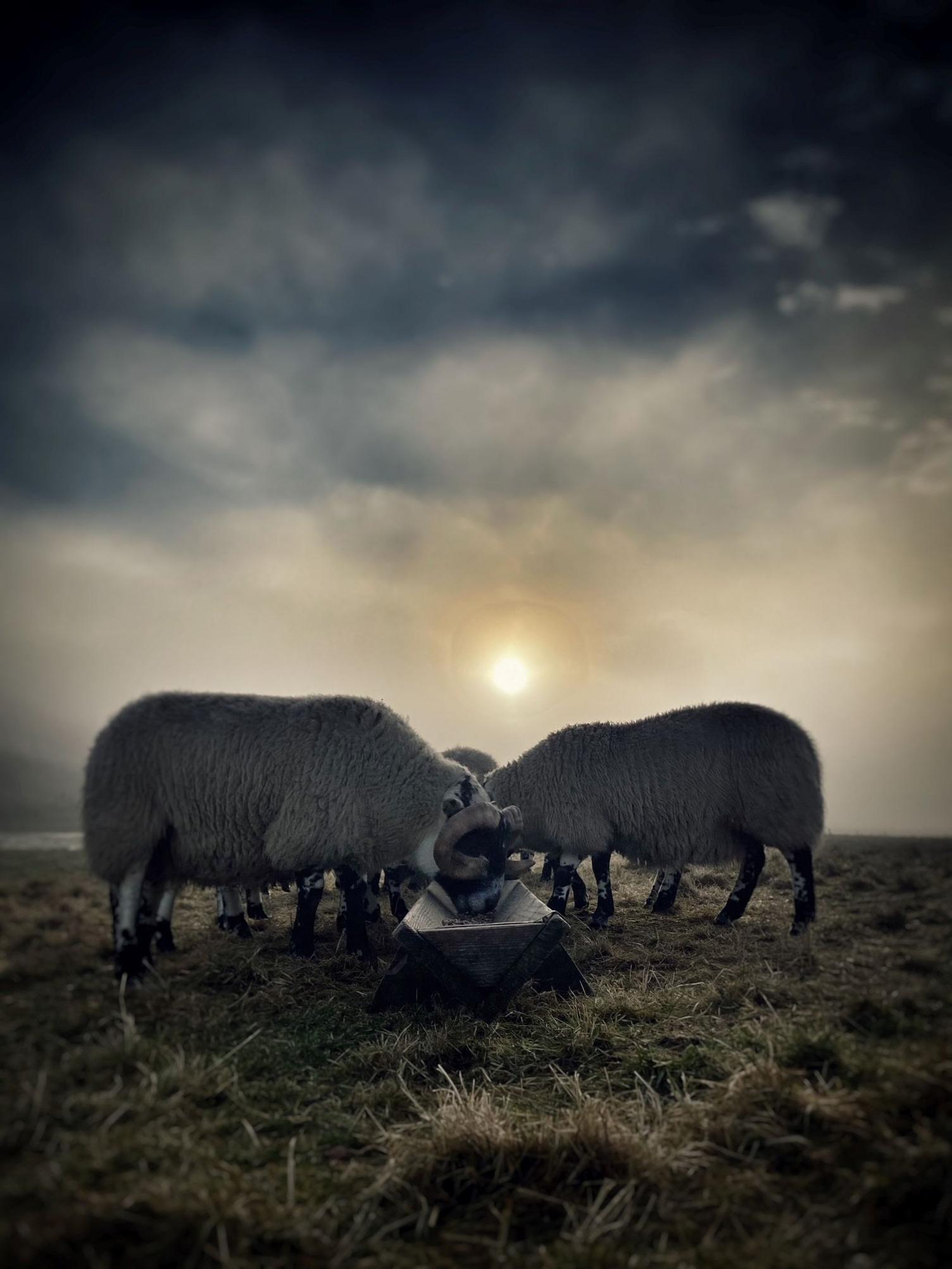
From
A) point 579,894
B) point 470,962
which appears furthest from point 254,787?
point 579,894

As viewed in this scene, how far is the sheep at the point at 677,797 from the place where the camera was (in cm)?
825

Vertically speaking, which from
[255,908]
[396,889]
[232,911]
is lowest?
[255,908]

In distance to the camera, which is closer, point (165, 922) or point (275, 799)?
point (165, 922)

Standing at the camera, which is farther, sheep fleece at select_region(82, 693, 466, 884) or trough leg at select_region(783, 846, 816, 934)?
trough leg at select_region(783, 846, 816, 934)

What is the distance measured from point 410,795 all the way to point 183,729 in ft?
8.38

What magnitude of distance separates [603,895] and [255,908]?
4998 millimetres

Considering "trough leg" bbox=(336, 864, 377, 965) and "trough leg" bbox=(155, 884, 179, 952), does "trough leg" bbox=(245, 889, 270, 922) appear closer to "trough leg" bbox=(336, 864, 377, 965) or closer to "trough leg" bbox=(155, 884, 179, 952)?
"trough leg" bbox=(155, 884, 179, 952)

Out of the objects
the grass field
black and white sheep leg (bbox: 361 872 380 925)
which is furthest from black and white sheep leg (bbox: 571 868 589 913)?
the grass field

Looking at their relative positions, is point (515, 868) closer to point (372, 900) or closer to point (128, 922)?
point (372, 900)

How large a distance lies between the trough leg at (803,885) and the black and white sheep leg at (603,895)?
7.70 ft

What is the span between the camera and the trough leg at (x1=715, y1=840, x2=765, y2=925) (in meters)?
8.31

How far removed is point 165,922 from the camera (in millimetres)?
5684

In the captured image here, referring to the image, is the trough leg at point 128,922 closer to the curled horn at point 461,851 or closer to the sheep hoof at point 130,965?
the sheep hoof at point 130,965

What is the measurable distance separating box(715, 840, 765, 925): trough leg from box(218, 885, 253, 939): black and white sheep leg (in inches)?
238
